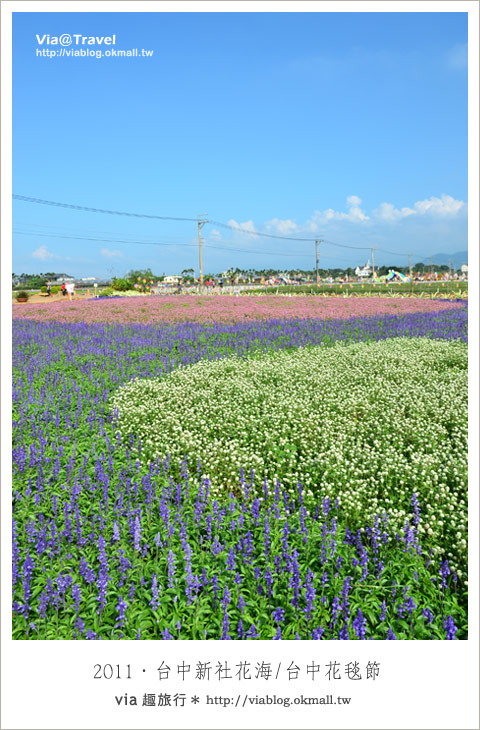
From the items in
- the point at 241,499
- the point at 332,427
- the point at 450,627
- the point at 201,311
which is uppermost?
the point at 201,311

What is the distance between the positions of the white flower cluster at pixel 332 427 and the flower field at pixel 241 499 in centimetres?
4

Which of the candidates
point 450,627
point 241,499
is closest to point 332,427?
point 241,499

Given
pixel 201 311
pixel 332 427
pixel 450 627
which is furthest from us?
pixel 201 311

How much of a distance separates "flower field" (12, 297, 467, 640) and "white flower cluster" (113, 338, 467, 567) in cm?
4

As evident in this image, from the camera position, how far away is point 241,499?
5602 mm

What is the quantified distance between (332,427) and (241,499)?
224 cm

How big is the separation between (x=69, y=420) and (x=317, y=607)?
18.5ft

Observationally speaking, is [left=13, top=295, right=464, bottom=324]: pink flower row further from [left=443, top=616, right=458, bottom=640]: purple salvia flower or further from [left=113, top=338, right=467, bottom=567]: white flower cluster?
[left=443, top=616, right=458, bottom=640]: purple salvia flower

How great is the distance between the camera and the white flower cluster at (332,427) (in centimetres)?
532

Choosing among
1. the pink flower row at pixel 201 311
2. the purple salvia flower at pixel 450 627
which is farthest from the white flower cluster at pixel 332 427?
the pink flower row at pixel 201 311

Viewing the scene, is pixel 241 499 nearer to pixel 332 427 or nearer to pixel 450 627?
pixel 332 427

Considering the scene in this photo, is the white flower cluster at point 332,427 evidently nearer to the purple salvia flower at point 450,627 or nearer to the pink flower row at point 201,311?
the purple salvia flower at point 450,627

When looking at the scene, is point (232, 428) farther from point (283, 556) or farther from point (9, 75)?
point (9, 75)

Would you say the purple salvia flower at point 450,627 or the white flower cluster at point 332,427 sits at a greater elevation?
the white flower cluster at point 332,427
